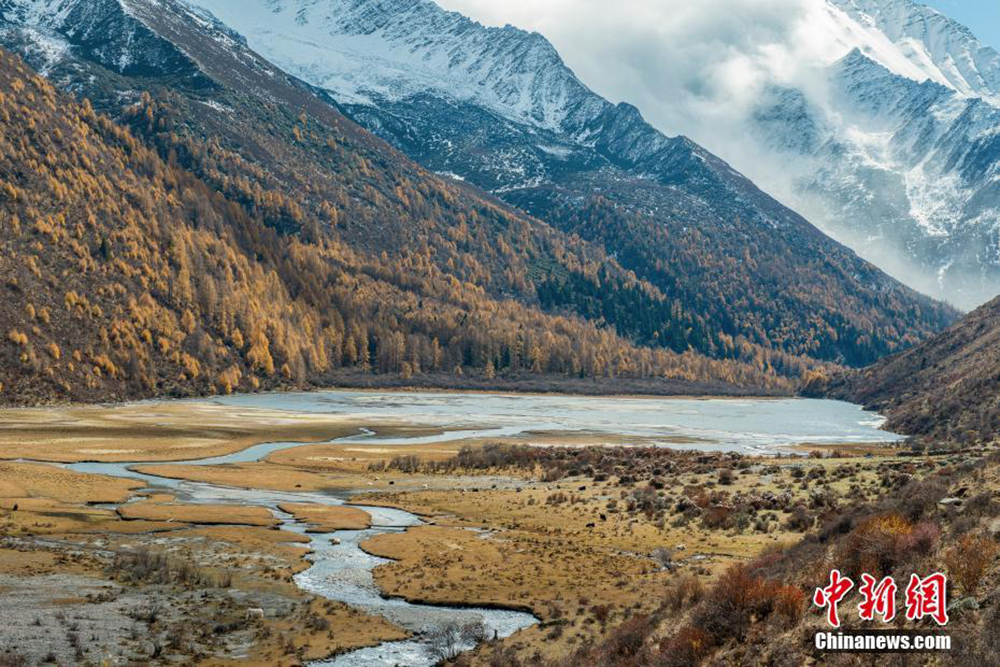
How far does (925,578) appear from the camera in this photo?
822 inches

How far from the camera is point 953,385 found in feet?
420

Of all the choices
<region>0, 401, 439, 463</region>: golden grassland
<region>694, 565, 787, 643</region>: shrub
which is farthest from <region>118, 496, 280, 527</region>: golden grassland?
<region>694, 565, 787, 643</region>: shrub

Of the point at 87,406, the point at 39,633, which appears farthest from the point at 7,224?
the point at 39,633

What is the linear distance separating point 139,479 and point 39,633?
41349mm

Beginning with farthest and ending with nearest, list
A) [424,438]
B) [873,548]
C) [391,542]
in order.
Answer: [424,438], [391,542], [873,548]

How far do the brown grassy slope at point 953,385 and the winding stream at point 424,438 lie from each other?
6735mm

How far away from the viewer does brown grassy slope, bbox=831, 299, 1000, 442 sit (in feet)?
336

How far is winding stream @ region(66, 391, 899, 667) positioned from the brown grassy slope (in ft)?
22.1

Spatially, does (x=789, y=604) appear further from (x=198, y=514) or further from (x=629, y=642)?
(x=198, y=514)

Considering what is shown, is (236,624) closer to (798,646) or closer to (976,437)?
(798,646)

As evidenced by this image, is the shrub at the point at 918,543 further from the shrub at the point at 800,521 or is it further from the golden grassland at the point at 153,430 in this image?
the golden grassland at the point at 153,430

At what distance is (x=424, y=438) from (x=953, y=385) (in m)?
79.1

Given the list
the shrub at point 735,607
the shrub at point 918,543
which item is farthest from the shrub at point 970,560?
the shrub at point 735,607

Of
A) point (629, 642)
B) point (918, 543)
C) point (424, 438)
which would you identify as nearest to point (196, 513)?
point (629, 642)
